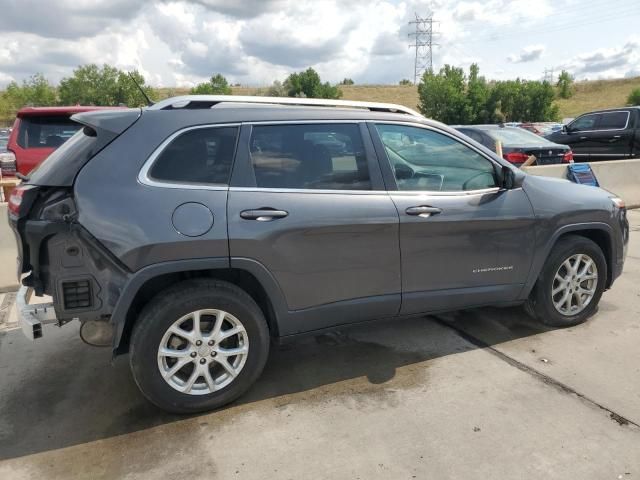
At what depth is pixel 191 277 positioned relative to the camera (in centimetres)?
316

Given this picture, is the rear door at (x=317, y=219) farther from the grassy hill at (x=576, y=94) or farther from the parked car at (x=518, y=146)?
the grassy hill at (x=576, y=94)

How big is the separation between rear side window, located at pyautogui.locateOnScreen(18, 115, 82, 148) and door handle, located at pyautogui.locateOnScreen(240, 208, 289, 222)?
16.3 feet

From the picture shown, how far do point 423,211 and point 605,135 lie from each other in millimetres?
11374

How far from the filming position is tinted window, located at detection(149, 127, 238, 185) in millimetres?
3004

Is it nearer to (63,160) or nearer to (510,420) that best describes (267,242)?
(63,160)

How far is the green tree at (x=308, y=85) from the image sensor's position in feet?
208

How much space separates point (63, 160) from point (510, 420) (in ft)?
9.87

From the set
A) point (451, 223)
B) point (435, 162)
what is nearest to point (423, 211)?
point (451, 223)

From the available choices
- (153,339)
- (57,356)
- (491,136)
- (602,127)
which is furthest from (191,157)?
(602,127)

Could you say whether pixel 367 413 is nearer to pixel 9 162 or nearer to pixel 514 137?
pixel 9 162

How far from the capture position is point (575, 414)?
10.0ft

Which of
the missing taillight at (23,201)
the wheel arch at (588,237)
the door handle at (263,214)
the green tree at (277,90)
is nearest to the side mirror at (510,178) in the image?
the wheel arch at (588,237)

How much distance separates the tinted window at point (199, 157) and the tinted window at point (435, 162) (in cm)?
113

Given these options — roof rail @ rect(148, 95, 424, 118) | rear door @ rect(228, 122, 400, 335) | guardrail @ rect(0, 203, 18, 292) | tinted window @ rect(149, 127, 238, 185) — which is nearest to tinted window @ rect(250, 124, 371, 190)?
rear door @ rect(228, 122, 400, 335)
